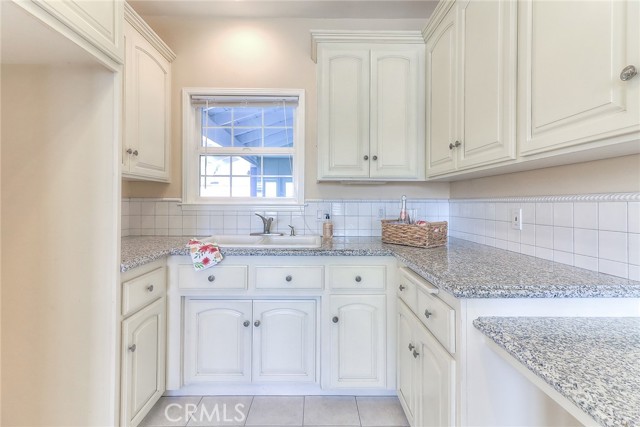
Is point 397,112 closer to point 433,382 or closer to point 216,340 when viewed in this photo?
point 433,382

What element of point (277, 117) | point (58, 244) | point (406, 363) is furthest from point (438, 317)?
point (277, 117)

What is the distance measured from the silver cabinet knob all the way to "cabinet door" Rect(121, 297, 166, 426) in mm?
1930

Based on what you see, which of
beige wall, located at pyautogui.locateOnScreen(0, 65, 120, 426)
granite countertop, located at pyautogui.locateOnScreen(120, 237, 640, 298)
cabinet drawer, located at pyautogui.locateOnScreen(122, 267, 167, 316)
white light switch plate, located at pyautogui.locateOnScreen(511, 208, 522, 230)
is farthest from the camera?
white light switch plate, located at pyautogui.locateOnScreen(511, 208, 522, 230)

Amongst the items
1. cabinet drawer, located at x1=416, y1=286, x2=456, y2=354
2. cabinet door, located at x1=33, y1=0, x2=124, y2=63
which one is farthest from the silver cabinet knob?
cabinet door, located at x1=33, y1=0, x2=124, y2=63

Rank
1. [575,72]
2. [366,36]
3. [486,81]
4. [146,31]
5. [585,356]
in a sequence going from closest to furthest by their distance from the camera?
[585,356] → [575,72] → [486,81] → [146,31] → [366,36]

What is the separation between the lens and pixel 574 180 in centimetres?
122

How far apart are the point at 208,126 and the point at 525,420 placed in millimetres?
2508

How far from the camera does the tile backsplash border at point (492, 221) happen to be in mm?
1045

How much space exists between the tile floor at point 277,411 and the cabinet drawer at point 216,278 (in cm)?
69

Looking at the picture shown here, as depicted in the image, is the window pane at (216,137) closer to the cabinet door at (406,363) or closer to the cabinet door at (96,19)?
the cabinet door at (96,19)

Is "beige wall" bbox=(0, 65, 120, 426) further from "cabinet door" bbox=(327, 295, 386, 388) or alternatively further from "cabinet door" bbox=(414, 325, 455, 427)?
"cabinet door" bbox=(414, 325, 455, 427)

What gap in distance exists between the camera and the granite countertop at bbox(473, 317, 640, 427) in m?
0.50

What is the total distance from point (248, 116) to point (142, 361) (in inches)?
71.1

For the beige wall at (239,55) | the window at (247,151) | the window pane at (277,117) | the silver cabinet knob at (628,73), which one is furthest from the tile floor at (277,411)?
the window pane at (277,117)
